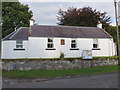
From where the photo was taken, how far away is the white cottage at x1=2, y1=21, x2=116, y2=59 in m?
22.8

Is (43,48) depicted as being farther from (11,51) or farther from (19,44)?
(11,51)

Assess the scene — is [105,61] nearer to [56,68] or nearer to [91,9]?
[56,68]

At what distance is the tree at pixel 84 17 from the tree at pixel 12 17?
9728 millimetres

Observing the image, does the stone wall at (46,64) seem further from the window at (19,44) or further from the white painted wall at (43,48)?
the window at (19,44)

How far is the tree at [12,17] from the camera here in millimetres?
39406

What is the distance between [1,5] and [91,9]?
20.8 m

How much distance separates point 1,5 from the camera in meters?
39.8

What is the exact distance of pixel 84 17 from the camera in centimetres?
3653

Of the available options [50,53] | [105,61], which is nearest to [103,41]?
[105,61]

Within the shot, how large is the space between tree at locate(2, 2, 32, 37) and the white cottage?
14850mm

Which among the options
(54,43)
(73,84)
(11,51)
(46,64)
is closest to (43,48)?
(54,43)

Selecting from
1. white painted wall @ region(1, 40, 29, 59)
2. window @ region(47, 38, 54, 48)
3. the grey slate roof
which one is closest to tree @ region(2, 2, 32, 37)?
the grey slate roof

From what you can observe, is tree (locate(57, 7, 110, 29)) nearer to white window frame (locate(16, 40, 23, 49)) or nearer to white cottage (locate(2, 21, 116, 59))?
white cottage (locate(2, 21, 116, 59))

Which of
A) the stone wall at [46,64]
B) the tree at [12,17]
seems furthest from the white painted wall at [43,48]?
the tree at [12,17]
